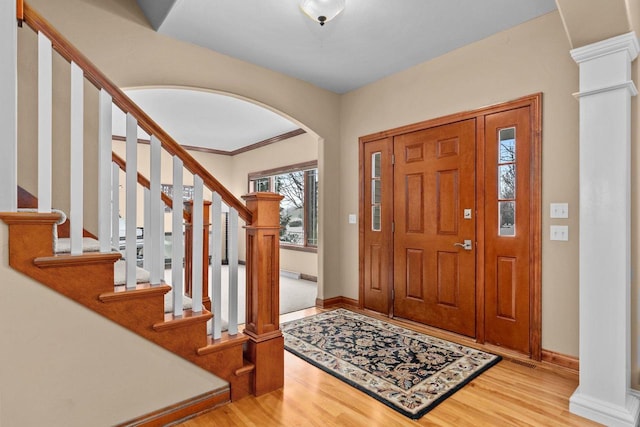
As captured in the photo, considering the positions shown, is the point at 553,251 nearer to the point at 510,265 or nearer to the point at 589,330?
the point at 510,265

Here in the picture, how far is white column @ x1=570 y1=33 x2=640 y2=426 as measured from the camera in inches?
73.7

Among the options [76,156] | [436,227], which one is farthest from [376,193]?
[76,156]

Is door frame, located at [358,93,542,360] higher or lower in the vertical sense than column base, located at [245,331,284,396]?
higher

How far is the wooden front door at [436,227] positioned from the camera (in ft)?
10.1

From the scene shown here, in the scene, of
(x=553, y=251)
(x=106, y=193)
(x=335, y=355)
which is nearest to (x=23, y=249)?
(x=106, y=193)

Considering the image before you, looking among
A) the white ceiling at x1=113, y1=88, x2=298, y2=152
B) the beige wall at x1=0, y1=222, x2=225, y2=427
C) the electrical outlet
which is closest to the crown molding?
the white ceiling at x1=113, y1=88, x2=298, y2=152

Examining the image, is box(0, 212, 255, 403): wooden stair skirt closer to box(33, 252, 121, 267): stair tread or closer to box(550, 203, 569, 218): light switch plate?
box(33, 252, 121, 267): stair tread

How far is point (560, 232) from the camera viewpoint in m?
2.55

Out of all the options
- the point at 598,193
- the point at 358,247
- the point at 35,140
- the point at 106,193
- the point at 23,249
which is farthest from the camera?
the point at 358,247

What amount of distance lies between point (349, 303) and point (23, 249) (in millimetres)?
3267

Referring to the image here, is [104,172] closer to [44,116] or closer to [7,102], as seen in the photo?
[44,116]

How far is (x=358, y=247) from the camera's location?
4.05m

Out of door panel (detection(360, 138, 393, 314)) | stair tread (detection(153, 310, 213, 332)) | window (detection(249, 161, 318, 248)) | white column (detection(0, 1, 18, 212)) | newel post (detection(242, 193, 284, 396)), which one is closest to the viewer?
white column (detection(0, 1, 18, 212))

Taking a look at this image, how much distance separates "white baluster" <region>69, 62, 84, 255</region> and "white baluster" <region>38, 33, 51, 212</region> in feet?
0.29
